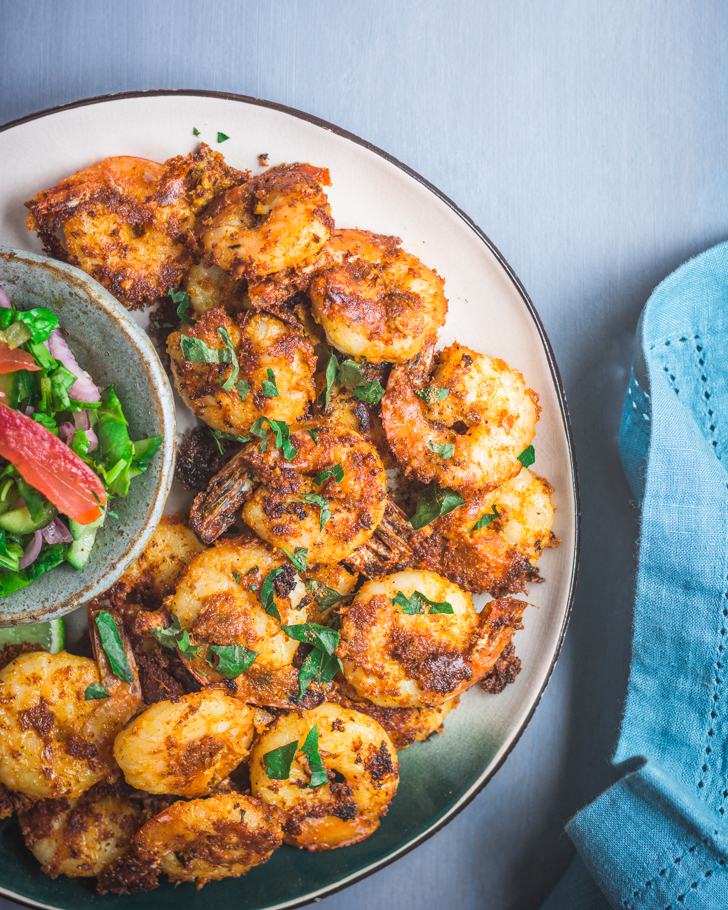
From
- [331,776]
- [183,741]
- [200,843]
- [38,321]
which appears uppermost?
[38,321]

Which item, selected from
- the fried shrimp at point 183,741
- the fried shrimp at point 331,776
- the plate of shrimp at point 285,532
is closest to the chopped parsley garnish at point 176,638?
the plate of shrimp at point 285,532

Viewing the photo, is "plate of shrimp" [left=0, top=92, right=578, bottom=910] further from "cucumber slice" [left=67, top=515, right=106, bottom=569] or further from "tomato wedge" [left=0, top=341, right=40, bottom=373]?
"tomato wedge" [left=0, top=341, right=40, bottom=373]

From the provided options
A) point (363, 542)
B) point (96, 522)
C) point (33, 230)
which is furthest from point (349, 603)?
point (33, 230)

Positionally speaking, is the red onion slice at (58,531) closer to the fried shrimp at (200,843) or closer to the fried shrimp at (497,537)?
the fried shrimp at (200,843)

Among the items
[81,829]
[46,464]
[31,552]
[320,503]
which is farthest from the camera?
[81,829]

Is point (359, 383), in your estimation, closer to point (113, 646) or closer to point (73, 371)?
point (73, 371)

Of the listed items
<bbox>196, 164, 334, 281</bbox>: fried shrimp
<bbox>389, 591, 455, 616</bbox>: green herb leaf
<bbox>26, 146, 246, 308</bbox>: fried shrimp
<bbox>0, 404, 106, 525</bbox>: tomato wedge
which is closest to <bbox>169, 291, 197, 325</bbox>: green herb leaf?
<bbox>26, 146, 246, 308</bbox>: fried shrimp

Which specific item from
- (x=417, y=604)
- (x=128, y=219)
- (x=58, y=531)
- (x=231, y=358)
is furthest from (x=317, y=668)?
(x=128, y=219)

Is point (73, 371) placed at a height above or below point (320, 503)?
above
